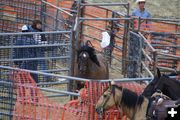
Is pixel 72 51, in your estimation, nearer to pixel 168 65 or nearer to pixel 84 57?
pixel 84 57

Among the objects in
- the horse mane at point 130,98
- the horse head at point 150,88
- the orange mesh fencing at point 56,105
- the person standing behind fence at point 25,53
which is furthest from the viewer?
the person standing behind fence at point 25,53

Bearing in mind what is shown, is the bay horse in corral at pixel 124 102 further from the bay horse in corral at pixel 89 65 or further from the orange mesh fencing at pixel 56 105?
the bay horse in corral at pixel 89 65

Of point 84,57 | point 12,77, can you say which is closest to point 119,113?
point 12,77

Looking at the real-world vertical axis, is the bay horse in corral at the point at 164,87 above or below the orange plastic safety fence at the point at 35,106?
above

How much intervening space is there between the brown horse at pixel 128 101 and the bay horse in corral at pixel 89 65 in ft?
9.33

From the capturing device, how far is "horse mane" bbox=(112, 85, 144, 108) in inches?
333

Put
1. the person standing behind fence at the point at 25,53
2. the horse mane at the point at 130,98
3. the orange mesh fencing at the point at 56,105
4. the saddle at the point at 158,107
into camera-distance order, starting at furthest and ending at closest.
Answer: the person standing behind fence at the point at 25,53
the orange mesh fencing at the point at 56,105
the horse mane at the point at 130,98
the saddle at the point at 158,107

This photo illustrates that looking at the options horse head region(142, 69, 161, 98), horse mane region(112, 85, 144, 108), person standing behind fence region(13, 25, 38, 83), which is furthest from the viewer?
person standing behind fence region(13, 25, 38, 83)

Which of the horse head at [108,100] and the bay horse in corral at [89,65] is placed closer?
the horse head at [108,100]

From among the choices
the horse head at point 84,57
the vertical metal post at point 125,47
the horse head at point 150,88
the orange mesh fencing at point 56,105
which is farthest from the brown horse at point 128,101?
the vertical metal post at point 125,47

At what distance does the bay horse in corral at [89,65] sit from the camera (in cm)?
1174

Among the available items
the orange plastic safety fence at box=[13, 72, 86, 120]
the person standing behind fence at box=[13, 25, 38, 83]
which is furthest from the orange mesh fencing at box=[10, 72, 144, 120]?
the person standing behind fence at box=[13, 25, 38, 83]

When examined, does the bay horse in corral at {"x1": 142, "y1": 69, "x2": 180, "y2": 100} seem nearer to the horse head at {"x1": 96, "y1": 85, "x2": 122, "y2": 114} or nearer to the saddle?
the saddle

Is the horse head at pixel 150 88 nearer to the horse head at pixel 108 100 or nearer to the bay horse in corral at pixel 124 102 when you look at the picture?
the bay horse in corral at pixel 124 102
